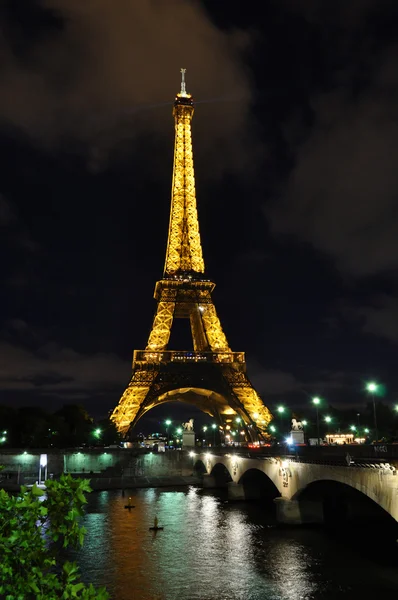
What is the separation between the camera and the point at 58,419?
373ft

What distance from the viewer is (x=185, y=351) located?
308 ft

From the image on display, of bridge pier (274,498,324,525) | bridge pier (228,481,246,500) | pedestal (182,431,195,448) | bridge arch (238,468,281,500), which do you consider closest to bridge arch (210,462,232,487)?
bridge arch (238,468,281,500)

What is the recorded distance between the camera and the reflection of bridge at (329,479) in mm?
26375

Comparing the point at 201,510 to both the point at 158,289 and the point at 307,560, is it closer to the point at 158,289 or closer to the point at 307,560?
the point at 307,560

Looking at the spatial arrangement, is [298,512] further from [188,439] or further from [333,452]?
[188,439]

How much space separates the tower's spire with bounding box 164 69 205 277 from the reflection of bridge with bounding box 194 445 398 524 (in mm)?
50373

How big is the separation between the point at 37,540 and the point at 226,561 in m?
27.7

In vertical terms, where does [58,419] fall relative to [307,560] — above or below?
above

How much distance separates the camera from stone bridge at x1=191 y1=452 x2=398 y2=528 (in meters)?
26.1

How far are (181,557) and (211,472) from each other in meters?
47.1

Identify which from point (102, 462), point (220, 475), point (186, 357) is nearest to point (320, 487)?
point (220, 475)

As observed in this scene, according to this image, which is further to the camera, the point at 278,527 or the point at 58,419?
the point at 58,419

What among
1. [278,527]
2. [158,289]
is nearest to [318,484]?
[278,527]

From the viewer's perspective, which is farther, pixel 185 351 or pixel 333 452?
pixel 185 351
